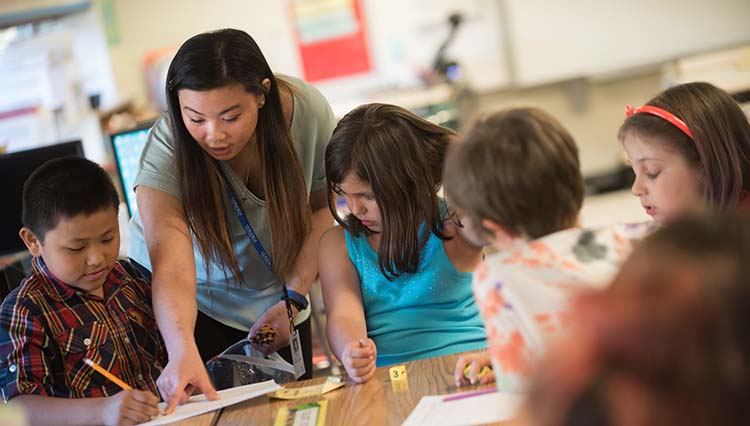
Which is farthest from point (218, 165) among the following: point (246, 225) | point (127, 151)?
point (127, 151)

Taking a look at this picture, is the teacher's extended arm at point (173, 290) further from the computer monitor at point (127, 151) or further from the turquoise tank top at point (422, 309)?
the computer monitor at point (127, 151)

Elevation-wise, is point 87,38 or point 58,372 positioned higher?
point 87,38

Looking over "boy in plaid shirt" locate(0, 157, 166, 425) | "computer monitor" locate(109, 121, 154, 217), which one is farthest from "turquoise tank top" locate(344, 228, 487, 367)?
"computer monitor" locate(109, 121, 154, 217)

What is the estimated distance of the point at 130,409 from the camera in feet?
5.15

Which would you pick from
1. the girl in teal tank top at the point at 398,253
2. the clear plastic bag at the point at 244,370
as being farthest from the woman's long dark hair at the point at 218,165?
the clear plastic bag at the point at 244,370

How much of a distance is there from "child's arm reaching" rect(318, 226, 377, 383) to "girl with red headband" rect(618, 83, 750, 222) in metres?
0.59

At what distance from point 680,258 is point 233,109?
1364 millimetres

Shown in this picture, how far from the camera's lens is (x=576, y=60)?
20.4 ft

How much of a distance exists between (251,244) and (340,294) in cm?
30

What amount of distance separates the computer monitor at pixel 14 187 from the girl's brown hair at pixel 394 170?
30.8 inches

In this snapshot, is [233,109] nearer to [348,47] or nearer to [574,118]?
[348,47]

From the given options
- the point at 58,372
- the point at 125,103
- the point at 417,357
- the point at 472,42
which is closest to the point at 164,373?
the point at 58,372

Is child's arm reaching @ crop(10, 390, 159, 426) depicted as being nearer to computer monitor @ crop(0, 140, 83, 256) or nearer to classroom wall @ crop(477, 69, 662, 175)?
computer monitor @ crop(0, 140, 83, 256)

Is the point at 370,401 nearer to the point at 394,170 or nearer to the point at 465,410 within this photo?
the point at 465,410
